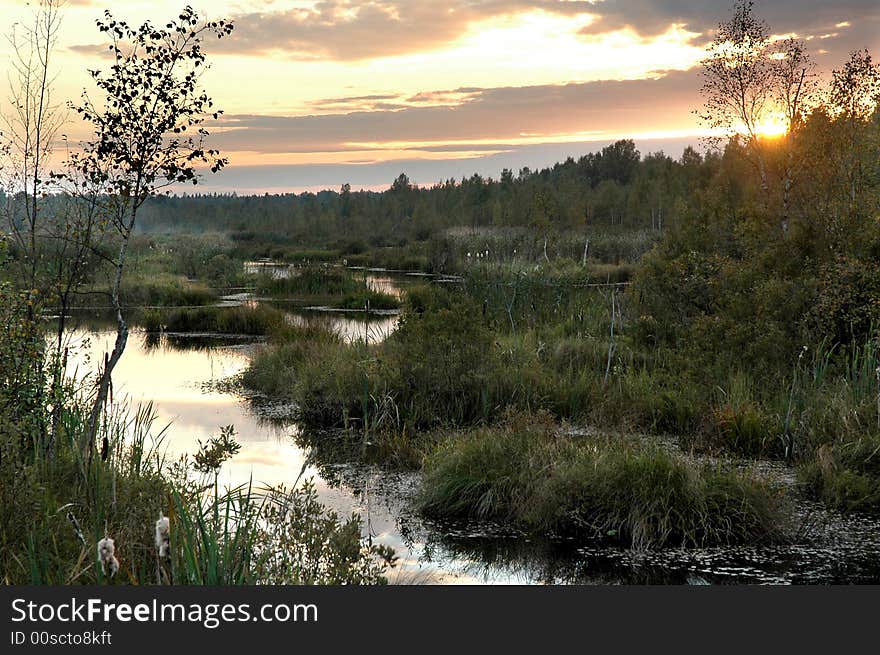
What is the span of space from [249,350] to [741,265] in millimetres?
10107

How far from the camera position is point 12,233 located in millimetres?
7480

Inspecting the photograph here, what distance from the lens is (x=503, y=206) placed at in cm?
7212

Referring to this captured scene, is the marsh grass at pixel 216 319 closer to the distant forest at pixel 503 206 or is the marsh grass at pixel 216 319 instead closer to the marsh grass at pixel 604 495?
the distant forest at pixel 503 206

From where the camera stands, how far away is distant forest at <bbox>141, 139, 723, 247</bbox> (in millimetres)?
56406

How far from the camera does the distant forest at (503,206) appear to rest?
56.4 meters

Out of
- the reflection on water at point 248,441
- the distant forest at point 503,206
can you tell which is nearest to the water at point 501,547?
the reflection on water at point 248,441

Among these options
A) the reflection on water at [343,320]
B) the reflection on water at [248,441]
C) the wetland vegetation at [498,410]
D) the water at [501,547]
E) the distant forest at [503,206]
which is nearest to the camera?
the wetland vegetation at [498,410]

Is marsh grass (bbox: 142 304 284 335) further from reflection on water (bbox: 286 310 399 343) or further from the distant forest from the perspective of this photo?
the distant forest

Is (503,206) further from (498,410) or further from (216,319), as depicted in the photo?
(498,410)

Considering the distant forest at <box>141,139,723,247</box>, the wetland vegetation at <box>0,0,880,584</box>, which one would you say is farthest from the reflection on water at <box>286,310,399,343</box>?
the distant forest at <box>141,139,723,247</box>

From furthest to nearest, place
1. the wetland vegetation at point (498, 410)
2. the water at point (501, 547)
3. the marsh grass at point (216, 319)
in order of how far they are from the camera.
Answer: the marsh grass at point (216, 319)
the water at point (501, 547)
the wetland vegetation at point (498, 410)

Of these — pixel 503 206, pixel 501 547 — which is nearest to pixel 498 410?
pixel 501 547

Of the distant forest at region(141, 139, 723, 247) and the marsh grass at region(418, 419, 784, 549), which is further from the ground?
the distant forest at region(141, 139, 723, 247)

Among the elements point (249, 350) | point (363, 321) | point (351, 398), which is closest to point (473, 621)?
point (351, 398)
